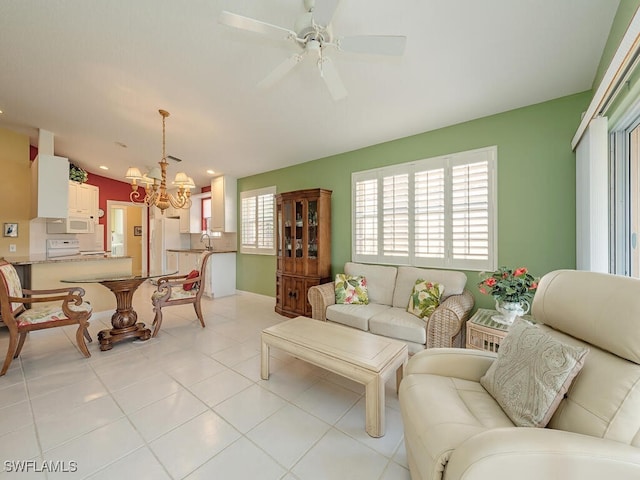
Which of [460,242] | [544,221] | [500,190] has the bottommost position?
[460,242]

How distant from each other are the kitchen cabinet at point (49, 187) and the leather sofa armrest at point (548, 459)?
5242mm

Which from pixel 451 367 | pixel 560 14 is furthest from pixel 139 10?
pixel 451 367

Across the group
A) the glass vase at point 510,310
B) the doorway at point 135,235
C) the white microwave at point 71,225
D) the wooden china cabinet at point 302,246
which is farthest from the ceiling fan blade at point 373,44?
the doorway at point 135,235

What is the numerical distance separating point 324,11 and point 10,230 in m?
5.37

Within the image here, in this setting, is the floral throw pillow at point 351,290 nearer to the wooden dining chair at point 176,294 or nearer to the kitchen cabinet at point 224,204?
the wooden dining chair at point 176,294

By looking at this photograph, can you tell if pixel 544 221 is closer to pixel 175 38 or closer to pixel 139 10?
pixel 175 38

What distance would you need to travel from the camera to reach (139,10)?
1.66 metres

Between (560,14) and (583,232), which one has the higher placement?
(560,14)

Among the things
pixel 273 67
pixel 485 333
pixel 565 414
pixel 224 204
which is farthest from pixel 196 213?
pixel 565 414

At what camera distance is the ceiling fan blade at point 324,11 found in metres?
1.25

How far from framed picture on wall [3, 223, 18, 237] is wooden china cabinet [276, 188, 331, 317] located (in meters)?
3.95

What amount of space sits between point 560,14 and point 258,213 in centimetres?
467

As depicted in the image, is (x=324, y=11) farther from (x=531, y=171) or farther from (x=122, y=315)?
(x=122, y=315)

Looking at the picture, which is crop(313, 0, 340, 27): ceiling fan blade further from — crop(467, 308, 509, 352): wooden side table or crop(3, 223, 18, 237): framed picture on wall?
crop(3, 223, 18, 237): framed picture on wall
